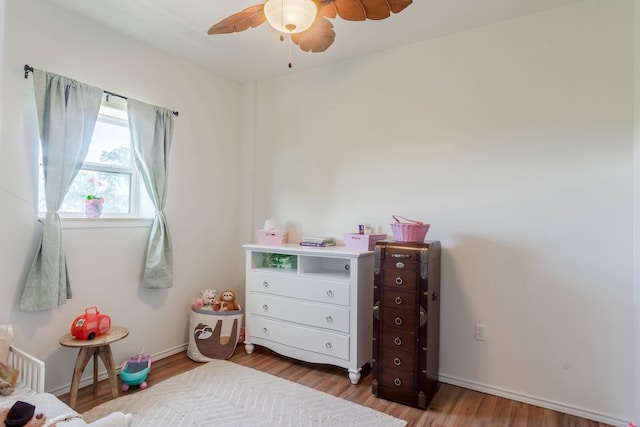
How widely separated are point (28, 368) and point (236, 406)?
3.68 feet

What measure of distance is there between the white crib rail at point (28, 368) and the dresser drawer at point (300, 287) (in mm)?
1515

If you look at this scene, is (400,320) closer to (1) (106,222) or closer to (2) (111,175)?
(1) (106,222)

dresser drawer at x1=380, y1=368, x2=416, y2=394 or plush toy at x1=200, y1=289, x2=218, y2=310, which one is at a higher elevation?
plush toy at x1=200, y1=289, x2=218, y2=310

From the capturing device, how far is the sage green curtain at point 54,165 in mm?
2150

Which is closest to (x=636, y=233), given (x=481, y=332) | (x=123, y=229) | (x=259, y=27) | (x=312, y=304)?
(x=481, y=332)

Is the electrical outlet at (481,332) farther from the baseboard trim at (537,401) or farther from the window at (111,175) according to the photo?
the window at (111,175)

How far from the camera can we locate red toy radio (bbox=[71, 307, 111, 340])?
2184 millimetres

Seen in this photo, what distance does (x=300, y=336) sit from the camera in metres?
2.76

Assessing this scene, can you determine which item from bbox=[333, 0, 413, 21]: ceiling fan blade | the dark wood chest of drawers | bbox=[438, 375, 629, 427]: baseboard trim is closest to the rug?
the dark wood chest of drawers

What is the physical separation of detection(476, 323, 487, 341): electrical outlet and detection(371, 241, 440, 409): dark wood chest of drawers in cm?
35

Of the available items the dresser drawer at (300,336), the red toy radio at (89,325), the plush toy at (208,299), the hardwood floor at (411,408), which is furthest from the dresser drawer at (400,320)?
the red toy radio at (89,325)

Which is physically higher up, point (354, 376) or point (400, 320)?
point (400, 320)

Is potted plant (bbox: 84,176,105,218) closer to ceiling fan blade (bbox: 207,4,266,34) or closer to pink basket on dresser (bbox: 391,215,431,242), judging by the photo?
ceiling fan blade (bbox: 207,4,266,34)

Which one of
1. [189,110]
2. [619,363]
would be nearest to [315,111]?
[189,110]
